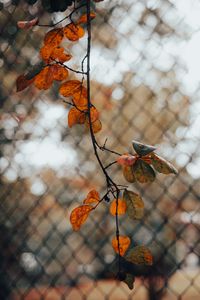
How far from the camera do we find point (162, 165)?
422mm

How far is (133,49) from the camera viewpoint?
1437 mm

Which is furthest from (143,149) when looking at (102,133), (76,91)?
(102,133)

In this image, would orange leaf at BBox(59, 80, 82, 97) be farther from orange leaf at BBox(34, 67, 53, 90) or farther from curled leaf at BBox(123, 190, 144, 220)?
curled leaf at BBox(123, 190, 144, 220)

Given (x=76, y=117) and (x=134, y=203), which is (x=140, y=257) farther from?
(x=76, y=117)

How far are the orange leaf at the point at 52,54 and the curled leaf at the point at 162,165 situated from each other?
15cm

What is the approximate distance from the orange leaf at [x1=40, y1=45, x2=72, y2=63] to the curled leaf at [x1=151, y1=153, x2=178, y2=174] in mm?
148

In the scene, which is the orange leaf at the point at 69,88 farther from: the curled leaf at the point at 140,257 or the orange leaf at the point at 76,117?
the curled leaf at the point at 140,257

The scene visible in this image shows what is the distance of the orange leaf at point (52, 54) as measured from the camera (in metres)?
0.47

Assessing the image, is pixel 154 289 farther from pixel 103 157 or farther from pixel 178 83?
pixel 178 83

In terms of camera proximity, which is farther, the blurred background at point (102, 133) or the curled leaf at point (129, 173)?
the blurred background at point (102, 133)

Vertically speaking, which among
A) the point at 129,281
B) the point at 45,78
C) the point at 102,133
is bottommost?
the point at 102,133

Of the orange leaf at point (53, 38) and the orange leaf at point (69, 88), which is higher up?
the orange leaf at point (53, 38)

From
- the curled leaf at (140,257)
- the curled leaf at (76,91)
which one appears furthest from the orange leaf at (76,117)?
the curled leaf at (140,257)

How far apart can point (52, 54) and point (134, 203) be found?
0.18 meters
